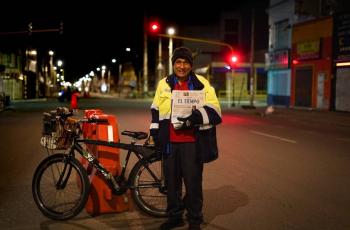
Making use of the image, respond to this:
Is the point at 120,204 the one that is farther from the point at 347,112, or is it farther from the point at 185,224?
the point at 347,112

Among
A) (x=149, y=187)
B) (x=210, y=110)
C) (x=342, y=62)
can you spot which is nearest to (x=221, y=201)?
(x=149, y=187)

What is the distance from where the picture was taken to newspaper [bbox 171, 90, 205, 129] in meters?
5.15

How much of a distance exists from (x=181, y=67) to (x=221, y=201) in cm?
238

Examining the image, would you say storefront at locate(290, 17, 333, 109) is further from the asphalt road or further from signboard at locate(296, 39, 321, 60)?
the asphalt road

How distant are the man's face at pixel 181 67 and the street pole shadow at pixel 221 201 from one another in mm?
1806

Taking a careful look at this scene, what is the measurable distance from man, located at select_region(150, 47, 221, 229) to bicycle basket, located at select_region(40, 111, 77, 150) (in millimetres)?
1104

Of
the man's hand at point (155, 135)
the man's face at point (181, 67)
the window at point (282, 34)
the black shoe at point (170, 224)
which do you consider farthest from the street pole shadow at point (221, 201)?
the window at point (282, 34)

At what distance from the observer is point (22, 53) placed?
55719 millimetres

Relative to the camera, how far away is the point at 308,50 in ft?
104

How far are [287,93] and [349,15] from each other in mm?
8662

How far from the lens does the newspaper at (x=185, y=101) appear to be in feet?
16.9

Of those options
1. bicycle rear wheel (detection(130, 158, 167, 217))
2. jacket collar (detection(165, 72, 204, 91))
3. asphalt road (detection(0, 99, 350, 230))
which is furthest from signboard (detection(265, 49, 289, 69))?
jacket collar (detection(165, 72, 204, 91))

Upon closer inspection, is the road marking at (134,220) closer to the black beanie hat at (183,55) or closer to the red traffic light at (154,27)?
the black beanie hat at (183,55)

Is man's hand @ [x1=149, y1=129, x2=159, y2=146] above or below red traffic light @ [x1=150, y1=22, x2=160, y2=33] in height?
below
